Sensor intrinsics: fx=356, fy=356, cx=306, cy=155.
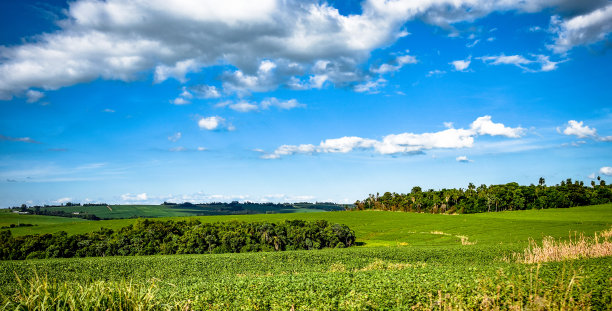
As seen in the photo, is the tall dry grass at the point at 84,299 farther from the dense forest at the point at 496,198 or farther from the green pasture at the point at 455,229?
the dense forest at the point at 496,198

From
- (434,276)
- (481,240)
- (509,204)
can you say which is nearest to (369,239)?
(481,240)

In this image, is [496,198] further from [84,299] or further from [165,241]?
[84,299]

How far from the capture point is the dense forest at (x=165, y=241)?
47.7m

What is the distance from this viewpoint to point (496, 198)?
451 ft

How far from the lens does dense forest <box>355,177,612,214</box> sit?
12638 centimetres

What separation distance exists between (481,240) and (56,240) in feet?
199

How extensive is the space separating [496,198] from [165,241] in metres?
128

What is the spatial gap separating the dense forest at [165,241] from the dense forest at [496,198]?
10688 centimetres

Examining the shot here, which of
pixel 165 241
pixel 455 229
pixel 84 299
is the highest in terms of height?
pixel 84 299

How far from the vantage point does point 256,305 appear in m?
10.6

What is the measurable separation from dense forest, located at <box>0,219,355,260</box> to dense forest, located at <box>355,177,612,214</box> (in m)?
107

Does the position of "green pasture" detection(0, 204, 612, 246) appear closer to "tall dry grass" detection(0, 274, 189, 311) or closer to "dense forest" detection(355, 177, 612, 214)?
"dense forest" detection(355, 177, 612, 214)

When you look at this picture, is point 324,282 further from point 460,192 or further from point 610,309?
point 460,192

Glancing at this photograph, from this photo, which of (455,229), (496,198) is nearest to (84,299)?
(455,229)
